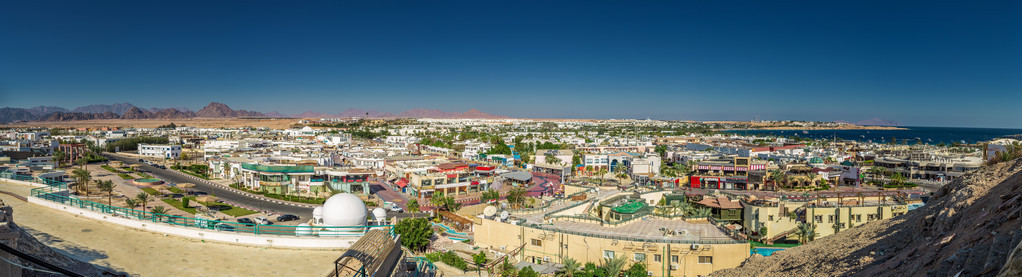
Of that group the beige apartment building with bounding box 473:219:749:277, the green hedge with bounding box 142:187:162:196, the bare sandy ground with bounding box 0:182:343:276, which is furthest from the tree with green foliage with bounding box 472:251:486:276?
the green hedge with bounding box 142:187:162:196

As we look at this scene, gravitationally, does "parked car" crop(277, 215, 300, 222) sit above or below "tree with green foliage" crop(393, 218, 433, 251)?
below

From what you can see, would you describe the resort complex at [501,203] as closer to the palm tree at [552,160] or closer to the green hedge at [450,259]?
the green hedge at [450,259]

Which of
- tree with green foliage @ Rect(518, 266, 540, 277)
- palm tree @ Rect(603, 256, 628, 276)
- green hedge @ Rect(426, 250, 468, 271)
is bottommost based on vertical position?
green hedge @ Rect(426, 250, 468, 271)

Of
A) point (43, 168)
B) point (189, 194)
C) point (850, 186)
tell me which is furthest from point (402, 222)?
point (850, 186)

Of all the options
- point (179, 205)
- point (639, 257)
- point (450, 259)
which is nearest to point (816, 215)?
point (639, 257)

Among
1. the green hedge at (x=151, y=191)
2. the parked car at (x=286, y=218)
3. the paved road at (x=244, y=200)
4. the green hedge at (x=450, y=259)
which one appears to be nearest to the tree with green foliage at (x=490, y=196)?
the paved road at (x=244, y=200)

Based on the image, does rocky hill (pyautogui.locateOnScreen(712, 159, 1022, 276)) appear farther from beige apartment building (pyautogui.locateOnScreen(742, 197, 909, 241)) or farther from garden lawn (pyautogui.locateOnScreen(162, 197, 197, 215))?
garden lawn (pyautogui.locateOnScreen(162, 197, 197, 215))
